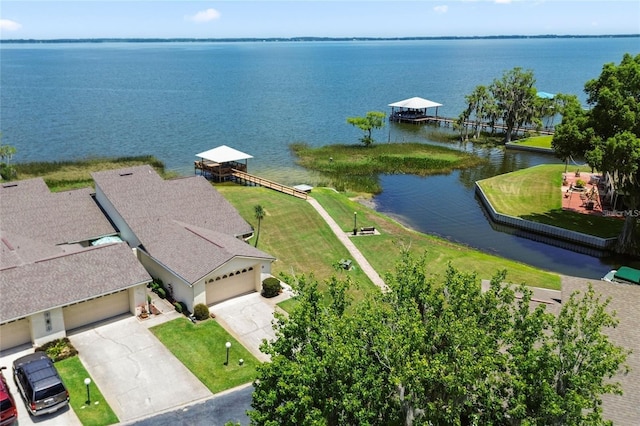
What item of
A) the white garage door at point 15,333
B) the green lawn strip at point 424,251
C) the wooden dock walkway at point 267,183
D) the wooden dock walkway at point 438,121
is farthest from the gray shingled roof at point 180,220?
the wooden dock walkway at point 438,121

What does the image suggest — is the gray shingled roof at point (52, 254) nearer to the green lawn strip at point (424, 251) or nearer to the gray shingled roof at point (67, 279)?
the gray shingled roof at point (67, 279)

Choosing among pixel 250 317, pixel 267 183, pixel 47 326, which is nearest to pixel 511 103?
pixel 267 183

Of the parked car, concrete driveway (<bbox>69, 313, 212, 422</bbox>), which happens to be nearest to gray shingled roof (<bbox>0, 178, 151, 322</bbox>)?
concrete driveway (<bbox>69, 313, 212, 422</bbox>)

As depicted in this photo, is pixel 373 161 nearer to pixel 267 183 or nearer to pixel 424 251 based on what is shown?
pixel 267 183

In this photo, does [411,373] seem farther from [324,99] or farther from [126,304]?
[324,99]

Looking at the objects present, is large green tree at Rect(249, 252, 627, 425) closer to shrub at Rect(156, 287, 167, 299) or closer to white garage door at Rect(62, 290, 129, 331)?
white garage door at Rect(62, 290, 129, 331)
